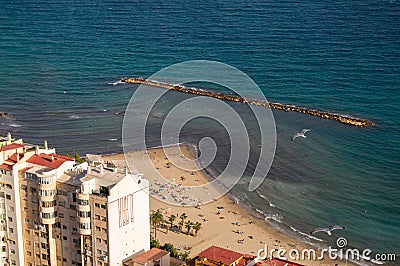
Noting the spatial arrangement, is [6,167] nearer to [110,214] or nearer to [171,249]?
[110,214]

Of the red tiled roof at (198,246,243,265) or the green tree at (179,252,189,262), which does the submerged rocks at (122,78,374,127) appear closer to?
the green tree at (179,252,189,262)

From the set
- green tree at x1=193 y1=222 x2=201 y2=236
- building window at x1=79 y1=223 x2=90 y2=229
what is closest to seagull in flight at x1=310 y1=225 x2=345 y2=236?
green tree at x1=193 y1=222 x2=201 y2=236

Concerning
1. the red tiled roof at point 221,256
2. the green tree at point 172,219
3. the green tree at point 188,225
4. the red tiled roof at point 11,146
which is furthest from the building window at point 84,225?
the green tree at point 172,219

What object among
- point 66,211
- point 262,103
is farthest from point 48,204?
point 262,103

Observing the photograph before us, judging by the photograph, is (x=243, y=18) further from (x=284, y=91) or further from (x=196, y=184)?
(x=196, y=184)

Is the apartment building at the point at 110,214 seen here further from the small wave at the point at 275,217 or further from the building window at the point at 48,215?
the small wave at the point at 275,217

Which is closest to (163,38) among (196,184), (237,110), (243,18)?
(243,18)
